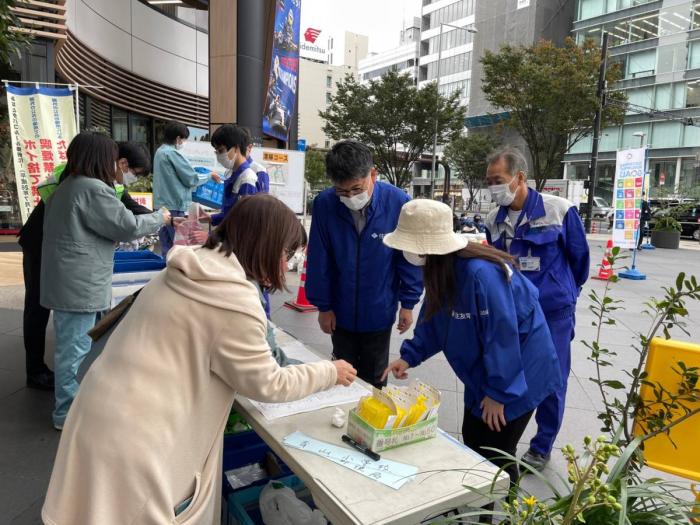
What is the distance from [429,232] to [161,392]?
1.03 meters

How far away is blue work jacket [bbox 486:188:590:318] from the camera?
2.69m

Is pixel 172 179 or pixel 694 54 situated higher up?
pixel 694 54

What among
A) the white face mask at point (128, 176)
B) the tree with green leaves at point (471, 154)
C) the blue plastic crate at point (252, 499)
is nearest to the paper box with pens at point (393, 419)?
the blue plastic crate at point (252, 499)

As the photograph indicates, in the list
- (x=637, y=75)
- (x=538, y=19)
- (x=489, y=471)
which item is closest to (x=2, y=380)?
(x=489, y=471)

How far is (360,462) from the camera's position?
1.44 m

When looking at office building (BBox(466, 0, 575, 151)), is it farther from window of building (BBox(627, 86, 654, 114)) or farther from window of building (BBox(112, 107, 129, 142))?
window of building (BBox(112, 107, 129, 142))

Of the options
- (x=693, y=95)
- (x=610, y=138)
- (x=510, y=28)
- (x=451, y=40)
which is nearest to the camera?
(x=693, y=95)

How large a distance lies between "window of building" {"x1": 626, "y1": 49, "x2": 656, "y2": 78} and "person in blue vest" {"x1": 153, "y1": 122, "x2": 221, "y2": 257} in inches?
1365

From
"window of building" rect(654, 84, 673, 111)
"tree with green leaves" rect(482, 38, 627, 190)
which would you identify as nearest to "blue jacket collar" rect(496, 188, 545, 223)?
"tree with green leaves" rect(482, 38, 627, 190)

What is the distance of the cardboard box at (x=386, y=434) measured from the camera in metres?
1.49

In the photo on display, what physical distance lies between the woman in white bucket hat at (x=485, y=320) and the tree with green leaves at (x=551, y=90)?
19.3 metres

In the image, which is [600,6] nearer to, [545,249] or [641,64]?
[641,64]

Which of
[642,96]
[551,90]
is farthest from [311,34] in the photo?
[551,90]

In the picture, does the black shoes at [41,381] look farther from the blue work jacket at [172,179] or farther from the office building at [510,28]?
the office building at [510,28]
